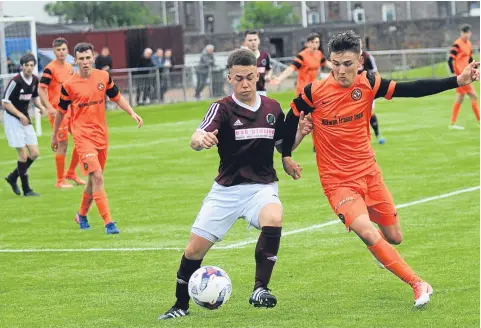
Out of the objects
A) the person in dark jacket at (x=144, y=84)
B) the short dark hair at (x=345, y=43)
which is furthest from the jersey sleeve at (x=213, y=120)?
the person in dark jacket at (x=144, y=84)

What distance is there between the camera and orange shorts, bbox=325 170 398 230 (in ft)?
31.7

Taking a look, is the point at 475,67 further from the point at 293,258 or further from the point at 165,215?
the point at 165,215

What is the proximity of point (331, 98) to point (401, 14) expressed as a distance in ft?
219

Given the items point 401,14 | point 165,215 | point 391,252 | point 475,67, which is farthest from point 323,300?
point 401,14

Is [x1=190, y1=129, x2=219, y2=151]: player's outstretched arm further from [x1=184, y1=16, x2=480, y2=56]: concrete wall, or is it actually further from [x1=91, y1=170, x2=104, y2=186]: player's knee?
[x1=184, y1=16, x2=480, y2=56]: concrete wall

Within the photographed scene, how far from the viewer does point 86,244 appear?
13867 mm

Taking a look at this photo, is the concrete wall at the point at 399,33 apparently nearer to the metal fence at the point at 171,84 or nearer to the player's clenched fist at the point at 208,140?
the metal fence at the point at 171,84

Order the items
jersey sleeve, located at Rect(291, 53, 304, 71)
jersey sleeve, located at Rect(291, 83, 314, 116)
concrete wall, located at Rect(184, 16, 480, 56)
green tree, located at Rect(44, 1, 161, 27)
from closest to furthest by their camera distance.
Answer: jersey sleeve, located at Rect(291, 83, 314, 116), jersey sleeve, located at Rect(291, 53, 304, 71), concrete wall, located at Rect(184, 16, 480, 56), green tree, located at Rect(44, 1, 161, 27)

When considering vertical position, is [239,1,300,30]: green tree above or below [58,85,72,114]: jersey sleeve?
above

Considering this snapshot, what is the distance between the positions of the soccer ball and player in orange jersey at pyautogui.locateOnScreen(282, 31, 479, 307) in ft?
3.77

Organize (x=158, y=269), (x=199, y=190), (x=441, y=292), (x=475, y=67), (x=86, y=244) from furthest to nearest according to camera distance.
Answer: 1. (x=199, y=190)
2. (x=86, y=244)
3. (x=158, y=269)
4. (x=441, y=292)
5. (x=475, y=67)

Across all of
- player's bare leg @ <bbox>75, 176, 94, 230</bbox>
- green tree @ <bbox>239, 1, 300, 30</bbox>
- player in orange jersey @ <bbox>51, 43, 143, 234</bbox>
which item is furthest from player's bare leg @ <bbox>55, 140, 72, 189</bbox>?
green tree @ <bbox>239, 1, 300, 30</bbox>

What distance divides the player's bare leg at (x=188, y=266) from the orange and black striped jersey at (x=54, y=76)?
10605 mm

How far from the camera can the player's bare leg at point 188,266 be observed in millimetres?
9547
